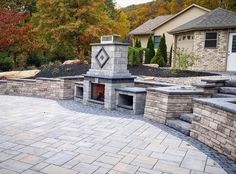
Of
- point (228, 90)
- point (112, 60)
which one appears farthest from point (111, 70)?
point (228, 90)

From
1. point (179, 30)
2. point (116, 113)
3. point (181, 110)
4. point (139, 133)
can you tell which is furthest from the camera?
point (179, 30)

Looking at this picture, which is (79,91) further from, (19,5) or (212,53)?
(19,5)

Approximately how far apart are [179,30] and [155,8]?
1972 centimetres

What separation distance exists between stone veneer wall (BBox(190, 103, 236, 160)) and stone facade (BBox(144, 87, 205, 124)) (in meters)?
0.88

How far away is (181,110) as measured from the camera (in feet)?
19.4

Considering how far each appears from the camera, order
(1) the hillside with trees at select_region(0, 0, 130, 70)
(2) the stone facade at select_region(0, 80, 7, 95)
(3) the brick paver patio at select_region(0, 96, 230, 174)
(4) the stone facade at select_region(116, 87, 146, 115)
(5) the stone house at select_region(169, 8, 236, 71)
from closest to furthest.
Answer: (3) the brick paver patio at select_region(0, 96, 230, 174), (4) the stone facade at select_region(116, 87, 146, 115), (2) the stone facade at select_region(0, 80, 7, 95), (5) the stone house at select_region(169, 8, 236, 71), (1) the hillside with trees at select_region(0, 0, 130, 70)

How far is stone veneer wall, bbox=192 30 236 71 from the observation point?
14508 mm

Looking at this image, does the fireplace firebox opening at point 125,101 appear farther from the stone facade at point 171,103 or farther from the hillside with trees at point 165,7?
the hillside with trees at point 165,7

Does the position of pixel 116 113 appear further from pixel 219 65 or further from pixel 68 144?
pixel 219 65

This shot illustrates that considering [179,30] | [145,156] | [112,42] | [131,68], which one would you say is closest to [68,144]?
[145,156]

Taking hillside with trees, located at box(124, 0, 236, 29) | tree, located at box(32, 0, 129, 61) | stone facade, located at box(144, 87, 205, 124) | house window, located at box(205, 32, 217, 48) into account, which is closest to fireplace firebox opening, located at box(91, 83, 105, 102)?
stone facade, located at box(144, 87, 205, 124)

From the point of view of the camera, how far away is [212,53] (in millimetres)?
14891

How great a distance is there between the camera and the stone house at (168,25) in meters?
20.2

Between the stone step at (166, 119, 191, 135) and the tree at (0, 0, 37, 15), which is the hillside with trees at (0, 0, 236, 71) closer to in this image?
the tree at (0, 0, 37, 15)
